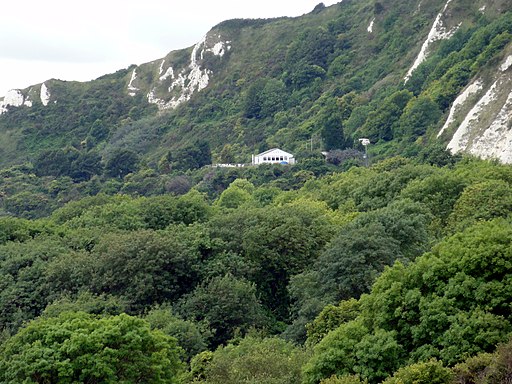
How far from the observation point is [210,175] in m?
98.3

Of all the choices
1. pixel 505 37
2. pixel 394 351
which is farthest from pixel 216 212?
pixel 505 37

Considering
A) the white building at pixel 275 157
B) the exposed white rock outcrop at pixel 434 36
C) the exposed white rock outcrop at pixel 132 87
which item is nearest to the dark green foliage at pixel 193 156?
the white building at pixel 275 157

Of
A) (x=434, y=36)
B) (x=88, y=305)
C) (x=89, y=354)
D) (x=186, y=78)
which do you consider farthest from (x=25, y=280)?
(x=186, y=78)

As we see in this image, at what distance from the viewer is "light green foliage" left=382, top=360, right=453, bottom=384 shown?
19.5 meters

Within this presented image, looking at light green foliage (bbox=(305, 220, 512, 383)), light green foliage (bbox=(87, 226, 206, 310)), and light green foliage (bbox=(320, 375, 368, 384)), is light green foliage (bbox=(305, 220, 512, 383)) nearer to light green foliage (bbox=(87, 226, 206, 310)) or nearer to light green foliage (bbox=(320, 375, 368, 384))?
light green foliage (bbox=(320, 375, 368, 384))

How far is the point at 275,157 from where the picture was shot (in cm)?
9931

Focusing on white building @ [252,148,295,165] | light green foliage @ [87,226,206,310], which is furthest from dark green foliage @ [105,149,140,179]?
light green foliage @ [87,226,206,310]

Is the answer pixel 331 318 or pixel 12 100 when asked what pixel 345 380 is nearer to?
pixel 331 318

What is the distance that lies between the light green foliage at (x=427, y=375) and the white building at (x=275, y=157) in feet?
256

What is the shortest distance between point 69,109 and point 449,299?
14102 cm

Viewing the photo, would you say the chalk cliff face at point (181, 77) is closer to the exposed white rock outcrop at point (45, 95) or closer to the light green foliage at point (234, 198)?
the exposed white rock outcrop at point (45, 95)

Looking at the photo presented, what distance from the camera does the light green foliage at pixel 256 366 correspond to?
2444 centimetres

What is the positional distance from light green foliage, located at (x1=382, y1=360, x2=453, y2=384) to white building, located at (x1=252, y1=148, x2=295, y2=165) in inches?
3071

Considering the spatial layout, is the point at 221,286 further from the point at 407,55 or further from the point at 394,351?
the point at 407,55
